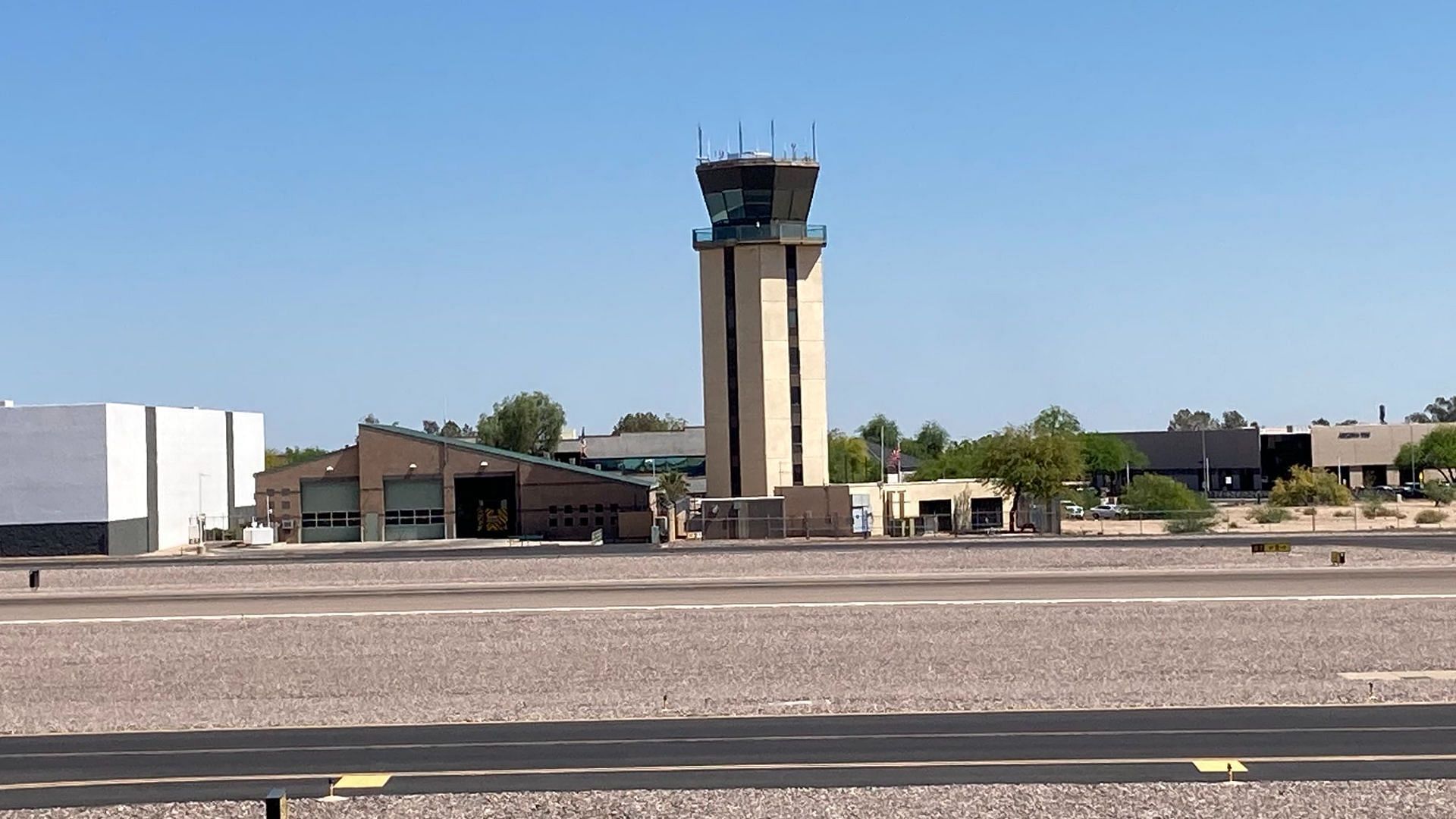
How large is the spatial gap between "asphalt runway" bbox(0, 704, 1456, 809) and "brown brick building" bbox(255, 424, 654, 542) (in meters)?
60.7

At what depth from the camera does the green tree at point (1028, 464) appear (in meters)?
88.9

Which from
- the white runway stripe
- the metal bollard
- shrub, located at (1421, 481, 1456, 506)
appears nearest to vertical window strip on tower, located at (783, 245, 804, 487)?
the white runway stripe

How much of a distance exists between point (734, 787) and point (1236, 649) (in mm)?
17602

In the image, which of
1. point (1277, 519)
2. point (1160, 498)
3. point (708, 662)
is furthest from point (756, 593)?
point (1160, 498)

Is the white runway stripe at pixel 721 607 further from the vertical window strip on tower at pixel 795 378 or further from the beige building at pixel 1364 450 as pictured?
the beige building at pixel 1364 450

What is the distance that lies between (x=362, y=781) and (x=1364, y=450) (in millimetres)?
147249

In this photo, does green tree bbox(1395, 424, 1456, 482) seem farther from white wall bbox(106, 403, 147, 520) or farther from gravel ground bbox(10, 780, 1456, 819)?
gravel ground bbox(10, 780, 1456, 819)

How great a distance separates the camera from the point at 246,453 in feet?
340

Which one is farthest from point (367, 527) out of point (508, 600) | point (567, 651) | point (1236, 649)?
point (1236, 649)

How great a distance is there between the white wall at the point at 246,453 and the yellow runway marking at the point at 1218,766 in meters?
86.7

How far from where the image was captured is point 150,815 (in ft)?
63.0

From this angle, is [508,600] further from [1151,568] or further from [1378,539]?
[1378,539]

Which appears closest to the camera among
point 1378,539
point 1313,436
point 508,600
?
point 508,600

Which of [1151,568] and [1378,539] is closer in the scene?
[1151,568]
